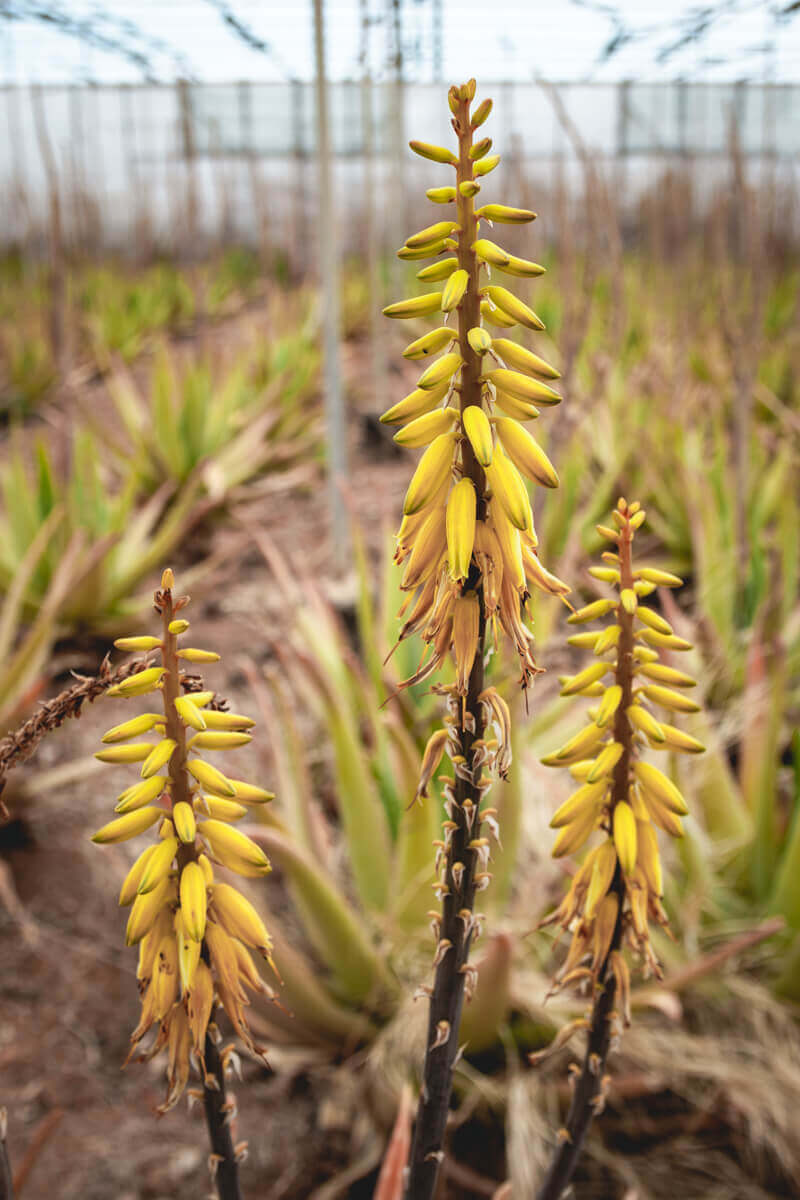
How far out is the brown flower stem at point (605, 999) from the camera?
0.34 m

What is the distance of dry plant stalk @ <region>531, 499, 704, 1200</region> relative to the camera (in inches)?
13.3

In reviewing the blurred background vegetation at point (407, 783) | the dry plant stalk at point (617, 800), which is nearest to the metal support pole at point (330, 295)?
the blurred background vegetation at point (407, 783)

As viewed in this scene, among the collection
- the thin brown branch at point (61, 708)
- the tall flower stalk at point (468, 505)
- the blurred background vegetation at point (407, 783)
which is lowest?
the blurred background vegetation at point (407, 783)

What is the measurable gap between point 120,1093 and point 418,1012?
43 centimetres

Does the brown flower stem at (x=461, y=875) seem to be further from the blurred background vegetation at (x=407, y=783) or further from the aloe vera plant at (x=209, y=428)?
the aloe vera plant at (x=209, y=428)

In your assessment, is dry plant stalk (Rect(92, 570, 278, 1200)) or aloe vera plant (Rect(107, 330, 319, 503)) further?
aloe vera plant (Rect(107, 330, 319, 503))

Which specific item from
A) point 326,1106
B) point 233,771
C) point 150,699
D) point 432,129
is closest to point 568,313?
point 233,771

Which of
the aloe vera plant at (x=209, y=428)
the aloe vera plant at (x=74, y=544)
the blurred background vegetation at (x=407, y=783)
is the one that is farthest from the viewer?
the aloe vera plant at (x=209, y=428)

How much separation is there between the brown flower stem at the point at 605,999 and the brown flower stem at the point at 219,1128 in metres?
0.14

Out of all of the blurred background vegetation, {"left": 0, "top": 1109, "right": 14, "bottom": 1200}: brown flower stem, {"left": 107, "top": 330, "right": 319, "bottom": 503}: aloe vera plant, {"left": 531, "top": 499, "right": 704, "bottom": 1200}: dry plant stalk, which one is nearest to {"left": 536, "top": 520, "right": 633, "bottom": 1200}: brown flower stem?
{"left": 531, "top": 499, "right": 704, "bottom": 1200}: dry plant stalk

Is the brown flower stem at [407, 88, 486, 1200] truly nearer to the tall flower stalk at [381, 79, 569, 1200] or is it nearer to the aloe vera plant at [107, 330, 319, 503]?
the tall flower stalk at [381, 79, 569, 1200]

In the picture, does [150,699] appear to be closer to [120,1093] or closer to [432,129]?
[120,1093]

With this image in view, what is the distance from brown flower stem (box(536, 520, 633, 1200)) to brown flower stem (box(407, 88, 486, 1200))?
0.19 ft

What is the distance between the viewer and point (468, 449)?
0.99ft
